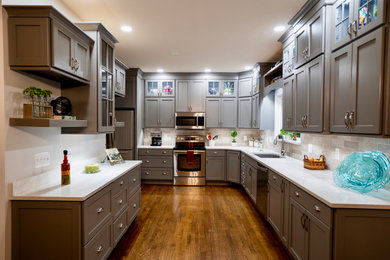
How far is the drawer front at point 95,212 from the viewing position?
162 cm

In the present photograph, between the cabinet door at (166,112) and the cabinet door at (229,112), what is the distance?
122cm

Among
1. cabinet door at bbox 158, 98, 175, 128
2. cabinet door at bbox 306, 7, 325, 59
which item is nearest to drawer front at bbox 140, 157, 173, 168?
cabinet door at bbox 158, 98, 175, 128

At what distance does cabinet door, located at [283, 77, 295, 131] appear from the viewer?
261 centimetres

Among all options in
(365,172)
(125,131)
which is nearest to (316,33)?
(365,172)

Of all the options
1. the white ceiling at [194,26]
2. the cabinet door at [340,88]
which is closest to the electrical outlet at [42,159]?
the white ceiling at [194,26]

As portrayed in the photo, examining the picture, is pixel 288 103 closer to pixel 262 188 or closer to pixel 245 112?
pixel 262 188

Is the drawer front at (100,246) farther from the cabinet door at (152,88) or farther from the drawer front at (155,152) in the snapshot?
the cabinet door at (152,88)

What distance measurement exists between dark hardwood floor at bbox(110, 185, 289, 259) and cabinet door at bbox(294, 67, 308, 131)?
1.51m

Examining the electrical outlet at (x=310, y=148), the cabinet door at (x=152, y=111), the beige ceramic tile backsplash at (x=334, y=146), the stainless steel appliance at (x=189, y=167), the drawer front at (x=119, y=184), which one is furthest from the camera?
the cabinet door at (x=152, y=111)

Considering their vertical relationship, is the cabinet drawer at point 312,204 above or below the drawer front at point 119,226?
above

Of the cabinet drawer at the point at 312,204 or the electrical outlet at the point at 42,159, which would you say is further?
the electrical outlet at the point at 42,159

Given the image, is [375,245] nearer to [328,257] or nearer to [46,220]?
[328,257]

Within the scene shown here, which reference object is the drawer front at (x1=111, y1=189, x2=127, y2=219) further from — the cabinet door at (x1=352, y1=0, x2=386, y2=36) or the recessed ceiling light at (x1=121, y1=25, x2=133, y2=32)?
the cabinet door at (x1=352, y1=0, x2=386, y2=36)

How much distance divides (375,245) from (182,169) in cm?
372
